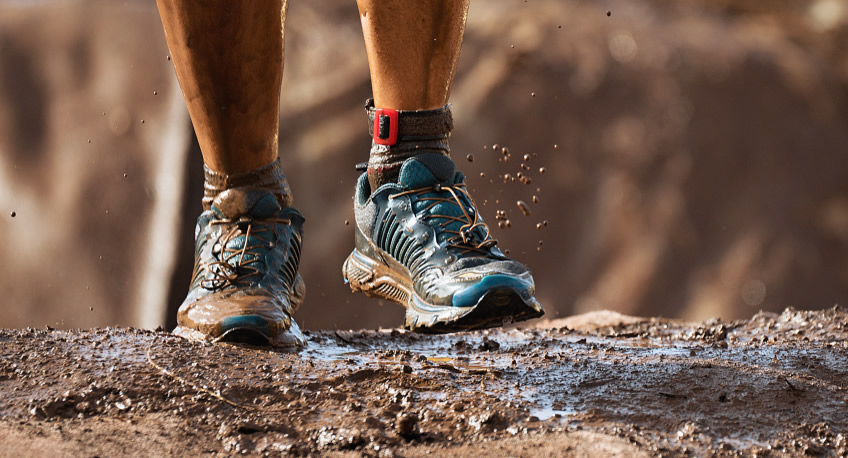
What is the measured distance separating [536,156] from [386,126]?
7.87 ft

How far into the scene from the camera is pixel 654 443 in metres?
0.90

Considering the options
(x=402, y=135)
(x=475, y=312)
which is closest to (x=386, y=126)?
(x=402, y=135)

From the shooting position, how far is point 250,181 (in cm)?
143

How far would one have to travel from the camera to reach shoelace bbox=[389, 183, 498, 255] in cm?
131

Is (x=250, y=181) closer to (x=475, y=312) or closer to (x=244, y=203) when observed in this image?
(x=244, y=203)

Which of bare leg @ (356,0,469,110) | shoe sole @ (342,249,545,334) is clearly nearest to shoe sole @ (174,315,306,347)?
shoe sole @ (342,249,545,334)

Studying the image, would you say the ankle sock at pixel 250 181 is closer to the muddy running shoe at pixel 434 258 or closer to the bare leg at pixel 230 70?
the bare leg at pixel 230 70

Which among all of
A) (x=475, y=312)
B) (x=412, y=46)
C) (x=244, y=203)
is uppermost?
(x=412, y=46)

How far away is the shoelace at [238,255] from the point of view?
1.34m

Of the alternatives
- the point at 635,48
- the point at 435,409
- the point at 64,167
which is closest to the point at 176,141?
the point at 64,167

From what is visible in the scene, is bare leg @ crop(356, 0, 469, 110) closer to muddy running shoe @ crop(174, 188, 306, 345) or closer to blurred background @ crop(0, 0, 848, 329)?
muddy running shoe @ crop(174, 188, 306, 345)

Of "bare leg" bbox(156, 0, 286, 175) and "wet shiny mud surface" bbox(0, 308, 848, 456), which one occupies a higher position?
"bare leg" bbox(156, 0, 286, 175)

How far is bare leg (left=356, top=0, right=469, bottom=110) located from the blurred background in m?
2.32

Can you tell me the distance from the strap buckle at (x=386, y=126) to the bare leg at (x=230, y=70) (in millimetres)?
175
